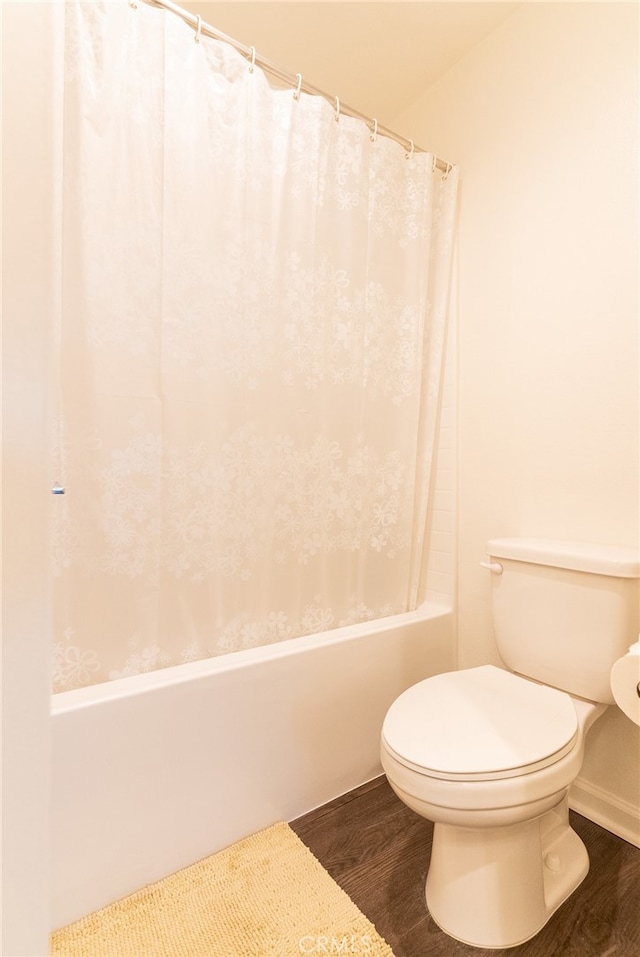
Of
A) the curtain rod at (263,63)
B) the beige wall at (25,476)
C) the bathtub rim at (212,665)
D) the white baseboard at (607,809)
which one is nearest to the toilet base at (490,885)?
Answer: the white baseboard at (607,809)

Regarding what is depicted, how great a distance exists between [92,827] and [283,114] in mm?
1787

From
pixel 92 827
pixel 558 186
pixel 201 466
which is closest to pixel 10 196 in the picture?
pixel 201 466

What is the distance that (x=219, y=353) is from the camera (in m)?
1.25

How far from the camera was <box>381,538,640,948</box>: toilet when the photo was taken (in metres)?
0.91

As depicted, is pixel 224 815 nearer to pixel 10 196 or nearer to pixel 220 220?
pixel 10 196

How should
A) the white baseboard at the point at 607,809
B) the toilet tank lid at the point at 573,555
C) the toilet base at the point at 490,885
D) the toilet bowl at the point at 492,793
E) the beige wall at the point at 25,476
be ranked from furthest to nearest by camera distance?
the white baseboard at the point at 607,809
the toilet tank lid at the point at 573,555
the toilet base at the point at 490,885
the toilet bowl at the point at 492,793
the beige wall at the point at 25,476

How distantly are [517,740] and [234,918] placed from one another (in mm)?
704

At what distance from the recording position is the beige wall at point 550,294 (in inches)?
50.8

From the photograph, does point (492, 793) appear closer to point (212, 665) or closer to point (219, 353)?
point (212, 665)

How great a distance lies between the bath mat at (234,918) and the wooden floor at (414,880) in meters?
0.06

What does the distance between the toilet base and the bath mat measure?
162 millimetres

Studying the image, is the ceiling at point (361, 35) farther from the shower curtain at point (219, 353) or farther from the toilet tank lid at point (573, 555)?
the toilet tank lid at point (573, 555)

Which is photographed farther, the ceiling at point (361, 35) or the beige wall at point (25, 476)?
the ceiling at point (361, 35)

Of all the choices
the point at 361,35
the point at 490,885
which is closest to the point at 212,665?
the point at 490,885
